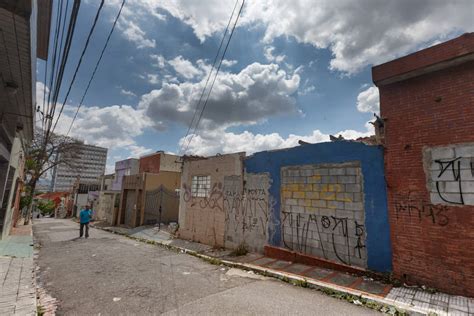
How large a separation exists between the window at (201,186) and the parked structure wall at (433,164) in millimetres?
7423

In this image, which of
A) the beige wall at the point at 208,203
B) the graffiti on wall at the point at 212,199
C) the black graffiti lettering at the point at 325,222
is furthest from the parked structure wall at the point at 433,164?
the graffiti on wall at the point at 212,199

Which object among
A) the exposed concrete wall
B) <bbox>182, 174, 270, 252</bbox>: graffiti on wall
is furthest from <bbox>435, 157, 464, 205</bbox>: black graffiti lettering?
the exposed concrete wall

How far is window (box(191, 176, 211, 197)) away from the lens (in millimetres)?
11266

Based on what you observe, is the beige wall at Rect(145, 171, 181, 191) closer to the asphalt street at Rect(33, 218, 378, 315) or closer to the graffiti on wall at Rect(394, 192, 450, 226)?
the asphalt street at Rect(33, 218, 378, 315)

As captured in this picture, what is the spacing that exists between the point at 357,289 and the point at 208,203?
704 centimetres

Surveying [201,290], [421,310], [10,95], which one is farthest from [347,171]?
[10,95]

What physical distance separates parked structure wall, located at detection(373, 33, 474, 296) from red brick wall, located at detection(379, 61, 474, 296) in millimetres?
14

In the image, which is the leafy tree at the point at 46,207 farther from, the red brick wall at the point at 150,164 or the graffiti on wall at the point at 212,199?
the graffiti on wall at the point at 212,199

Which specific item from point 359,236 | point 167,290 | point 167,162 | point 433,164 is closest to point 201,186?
point 167,290

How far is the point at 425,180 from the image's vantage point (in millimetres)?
5199

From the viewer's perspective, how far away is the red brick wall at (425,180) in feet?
15.5

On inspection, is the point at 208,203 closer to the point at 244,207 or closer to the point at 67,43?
the point at 244,207

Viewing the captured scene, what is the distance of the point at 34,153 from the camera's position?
23062mm

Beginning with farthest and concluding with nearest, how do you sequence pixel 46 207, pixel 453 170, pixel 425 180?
pixel 46 207 → pixel 425 180 → pixel 453 170
